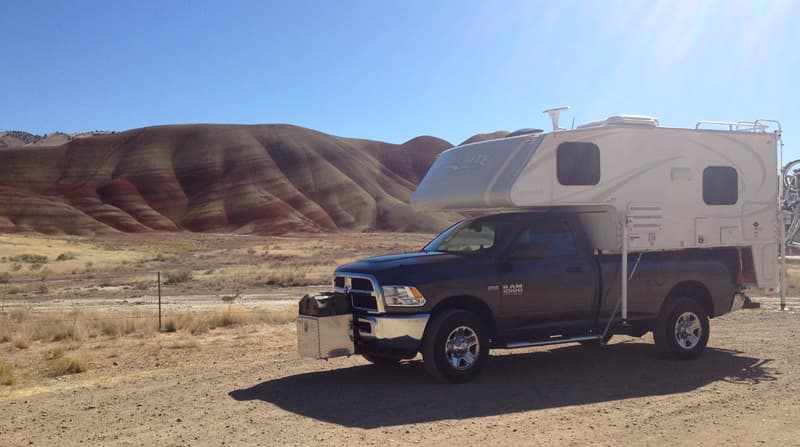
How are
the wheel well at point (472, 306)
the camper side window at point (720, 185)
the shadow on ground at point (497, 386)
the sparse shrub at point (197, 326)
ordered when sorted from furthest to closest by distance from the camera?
the sparse shrub at point (197, 326) < the camper side window at point (720, 185) < the wheel well at point (472, 306) < the shadow on ground at point (497, 386)

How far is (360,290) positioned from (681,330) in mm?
4610

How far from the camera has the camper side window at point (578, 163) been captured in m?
9.77

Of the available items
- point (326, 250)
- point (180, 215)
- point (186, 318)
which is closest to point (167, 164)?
point (180, 215)

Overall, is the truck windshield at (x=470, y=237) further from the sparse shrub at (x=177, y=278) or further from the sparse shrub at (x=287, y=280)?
the sparse shrub at (x=177, y=278)

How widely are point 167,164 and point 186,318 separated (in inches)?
4337

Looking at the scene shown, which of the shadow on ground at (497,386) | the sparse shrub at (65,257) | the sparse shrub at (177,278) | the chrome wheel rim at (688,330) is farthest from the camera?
the sparse shrub at (65,257)

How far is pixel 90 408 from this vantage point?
8.15 meters

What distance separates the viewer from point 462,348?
9.00 m

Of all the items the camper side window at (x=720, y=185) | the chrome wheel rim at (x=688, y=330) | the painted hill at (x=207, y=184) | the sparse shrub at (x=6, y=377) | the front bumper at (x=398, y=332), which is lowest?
the sparse shrub at (x=6, y=377)

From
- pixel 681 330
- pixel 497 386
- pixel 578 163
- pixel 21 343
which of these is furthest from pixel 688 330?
pixel 21 343

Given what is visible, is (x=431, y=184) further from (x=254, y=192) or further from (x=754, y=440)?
(x=254, y=192)

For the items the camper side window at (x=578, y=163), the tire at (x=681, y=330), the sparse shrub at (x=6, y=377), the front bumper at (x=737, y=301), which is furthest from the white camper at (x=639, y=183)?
the sparse shrub at (x=6, y=377)

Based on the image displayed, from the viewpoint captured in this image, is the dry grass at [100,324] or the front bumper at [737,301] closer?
the front bumper at [737,301]

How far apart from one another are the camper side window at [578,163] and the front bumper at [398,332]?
2.64 meters
